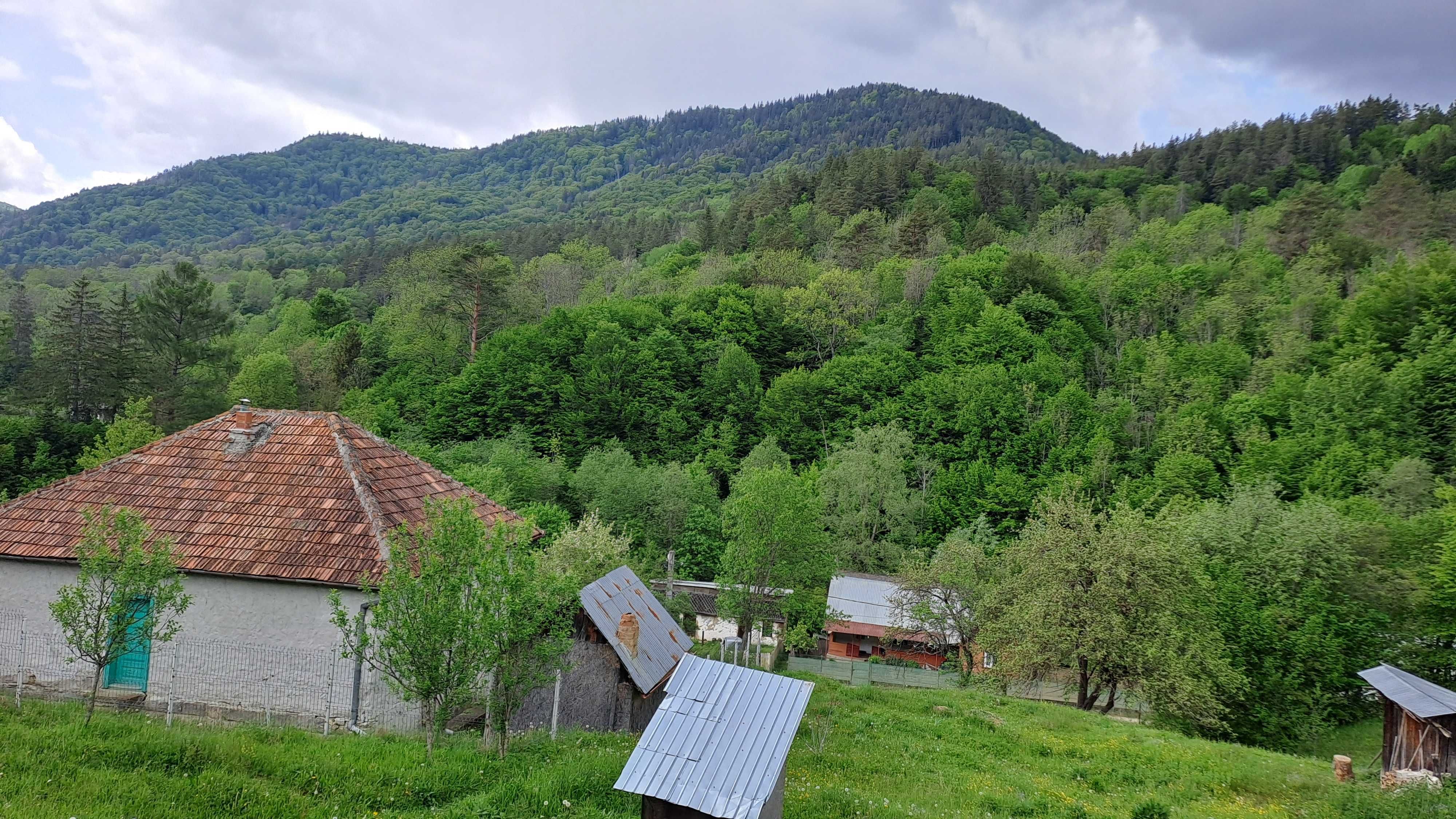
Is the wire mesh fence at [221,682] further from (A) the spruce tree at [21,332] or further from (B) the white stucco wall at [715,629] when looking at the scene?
(A) the spruce tree at [21,332]

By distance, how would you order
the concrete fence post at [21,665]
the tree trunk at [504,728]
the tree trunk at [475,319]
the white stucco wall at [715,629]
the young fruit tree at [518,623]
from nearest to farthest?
1. the young fruit tree at [518,623]
2. the tree trunk at [504,728]
3. the concrete fence post at [21,665]
4. the white stucco wall at [715,629]
5. the tree trunk at [475,319]

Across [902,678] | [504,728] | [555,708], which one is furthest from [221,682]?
[902,678]

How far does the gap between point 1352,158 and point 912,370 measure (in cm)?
7799

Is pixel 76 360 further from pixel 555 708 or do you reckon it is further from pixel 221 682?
pixel 555 708

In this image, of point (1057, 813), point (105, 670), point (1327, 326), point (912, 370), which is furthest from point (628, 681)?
point (1327, 326)

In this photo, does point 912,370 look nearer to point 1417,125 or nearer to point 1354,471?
point 1354,471

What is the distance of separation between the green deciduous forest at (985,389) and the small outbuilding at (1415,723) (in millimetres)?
5247

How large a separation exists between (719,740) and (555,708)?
7452 millimetres

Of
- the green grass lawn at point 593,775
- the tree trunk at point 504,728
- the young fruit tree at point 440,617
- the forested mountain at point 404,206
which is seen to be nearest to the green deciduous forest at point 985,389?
the green grass lawn at point 593,775

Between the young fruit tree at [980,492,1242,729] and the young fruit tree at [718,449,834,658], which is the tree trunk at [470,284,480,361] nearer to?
the young fruit tree at [718,449,834,658]

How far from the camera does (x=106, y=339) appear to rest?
52.3 meters

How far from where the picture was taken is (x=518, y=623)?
37.0 feet

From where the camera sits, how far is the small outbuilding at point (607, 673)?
15.3 m

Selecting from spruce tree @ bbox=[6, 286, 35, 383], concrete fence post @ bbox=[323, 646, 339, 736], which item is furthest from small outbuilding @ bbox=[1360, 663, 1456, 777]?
spruce tree @ bbox=[6, 286, 35, 383]
